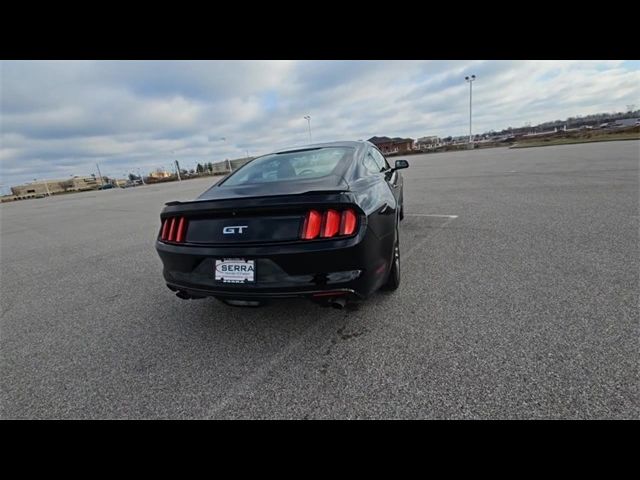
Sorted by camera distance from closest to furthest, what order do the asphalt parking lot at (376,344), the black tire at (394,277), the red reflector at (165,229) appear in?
the asphalt parking lot at (376,344) → the red reflector at (165,229) → the black tire at (394,277)

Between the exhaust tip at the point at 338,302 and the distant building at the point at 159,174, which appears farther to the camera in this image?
the distant building at the point at 159,174

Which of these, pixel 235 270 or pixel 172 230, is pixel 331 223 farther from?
pixel 172 230

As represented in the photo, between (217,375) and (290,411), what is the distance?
2.10 feet

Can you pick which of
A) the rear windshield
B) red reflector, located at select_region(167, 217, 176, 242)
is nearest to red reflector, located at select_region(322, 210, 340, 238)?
the rear windshield

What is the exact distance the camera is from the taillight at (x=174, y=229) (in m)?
2.49

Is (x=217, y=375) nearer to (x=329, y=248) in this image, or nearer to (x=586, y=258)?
(x=329, y=248)

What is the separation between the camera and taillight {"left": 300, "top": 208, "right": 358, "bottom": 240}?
211 centimetres

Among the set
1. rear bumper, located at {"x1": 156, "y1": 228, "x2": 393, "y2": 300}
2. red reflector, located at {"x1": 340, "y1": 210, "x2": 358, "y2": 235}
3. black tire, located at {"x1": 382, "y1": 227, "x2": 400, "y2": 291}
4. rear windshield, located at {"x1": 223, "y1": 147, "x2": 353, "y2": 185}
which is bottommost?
black tire, located at {"x1": 382, "y1": 227, "x2": 400, "y2": 291}

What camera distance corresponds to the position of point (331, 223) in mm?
2121

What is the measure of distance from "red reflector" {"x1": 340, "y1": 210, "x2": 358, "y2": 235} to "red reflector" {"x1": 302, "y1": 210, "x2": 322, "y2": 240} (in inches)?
6.2

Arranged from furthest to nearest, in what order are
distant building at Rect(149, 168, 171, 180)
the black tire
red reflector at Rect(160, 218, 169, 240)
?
distant building at Rect(149, 168, 171, 180) < the black tire < red reflector at Rect(160, 218, 169, 240)

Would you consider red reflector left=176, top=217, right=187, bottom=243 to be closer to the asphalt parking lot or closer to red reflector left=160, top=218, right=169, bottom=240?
red reflector left=160, top=218, right=169, bottom=240

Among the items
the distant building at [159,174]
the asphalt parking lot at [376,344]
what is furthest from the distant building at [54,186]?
the asphalt parking lot at [376,344]

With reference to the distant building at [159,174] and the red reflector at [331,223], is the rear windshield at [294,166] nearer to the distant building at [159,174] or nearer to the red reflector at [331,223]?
the red reflector at [331,223]
